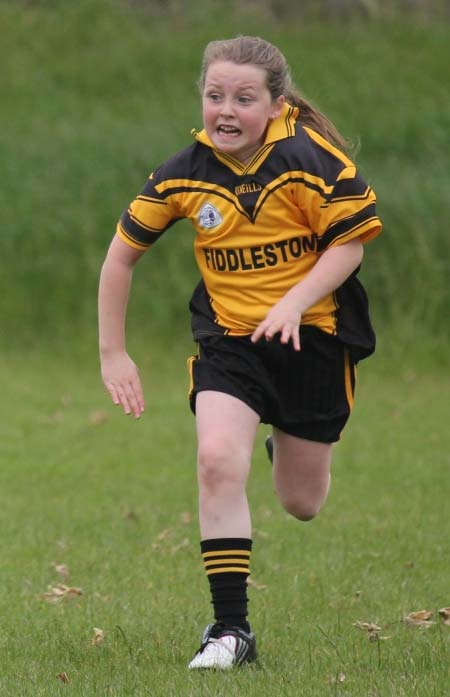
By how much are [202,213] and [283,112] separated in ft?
1.54

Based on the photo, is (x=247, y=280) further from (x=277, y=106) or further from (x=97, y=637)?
(x=97, y=637)

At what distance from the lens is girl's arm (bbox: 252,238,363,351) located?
4.84 m

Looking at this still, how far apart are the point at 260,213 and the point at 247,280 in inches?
9.3

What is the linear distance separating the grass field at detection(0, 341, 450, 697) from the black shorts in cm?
81

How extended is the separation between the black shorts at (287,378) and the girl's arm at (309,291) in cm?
17

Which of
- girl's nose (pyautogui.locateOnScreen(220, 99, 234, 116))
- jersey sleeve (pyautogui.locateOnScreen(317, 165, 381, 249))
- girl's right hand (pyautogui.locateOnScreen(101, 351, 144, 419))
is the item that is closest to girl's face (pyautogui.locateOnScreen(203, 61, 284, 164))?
girl's nose (pyautogui.locateOnScreen(220, 99, 234, 116))

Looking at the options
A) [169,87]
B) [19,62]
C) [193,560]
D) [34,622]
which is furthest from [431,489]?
[19,62]

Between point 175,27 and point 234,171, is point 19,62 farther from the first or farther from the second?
point 234,171

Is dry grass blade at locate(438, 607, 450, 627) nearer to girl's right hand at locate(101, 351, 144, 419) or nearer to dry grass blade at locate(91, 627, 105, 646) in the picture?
dry grass blade at locate(91, 627, 105, 646)

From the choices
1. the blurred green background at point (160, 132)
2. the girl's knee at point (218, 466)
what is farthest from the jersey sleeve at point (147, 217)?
the blurred green background at point (160, 132)

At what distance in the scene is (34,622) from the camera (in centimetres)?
584

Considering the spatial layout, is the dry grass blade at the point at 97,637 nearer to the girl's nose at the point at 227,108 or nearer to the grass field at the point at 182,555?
the grass field at the point at 182,555

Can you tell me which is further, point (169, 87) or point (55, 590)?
point (169, 87)

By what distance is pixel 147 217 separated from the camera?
5.28 meters
